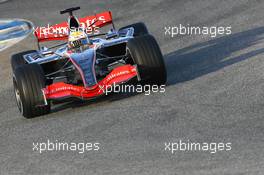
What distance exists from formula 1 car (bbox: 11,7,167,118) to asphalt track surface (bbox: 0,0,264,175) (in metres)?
0.28

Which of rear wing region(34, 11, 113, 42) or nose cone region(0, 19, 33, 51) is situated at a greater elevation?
rear wing region(34, 11, 113, 42)

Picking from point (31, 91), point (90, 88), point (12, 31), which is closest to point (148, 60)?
point (90, 88)

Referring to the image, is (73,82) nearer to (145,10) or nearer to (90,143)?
(90,143)

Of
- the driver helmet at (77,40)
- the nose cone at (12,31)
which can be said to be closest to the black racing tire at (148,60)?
the driver helmet at (77,40)

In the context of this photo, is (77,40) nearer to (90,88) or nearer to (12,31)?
Answer: (90,88)

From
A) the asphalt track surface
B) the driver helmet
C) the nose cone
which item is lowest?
the nose cone

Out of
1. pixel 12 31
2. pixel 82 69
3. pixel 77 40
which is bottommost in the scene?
pixel 12 31

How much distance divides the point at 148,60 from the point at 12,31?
9473 mm

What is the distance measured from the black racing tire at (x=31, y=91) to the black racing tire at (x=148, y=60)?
1.37 metres

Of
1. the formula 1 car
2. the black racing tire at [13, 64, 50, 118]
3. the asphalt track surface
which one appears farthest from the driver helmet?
the black racing tire at [13, 64, 50, 118]

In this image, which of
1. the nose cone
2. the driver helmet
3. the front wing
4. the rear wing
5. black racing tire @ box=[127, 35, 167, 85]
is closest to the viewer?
the front wing

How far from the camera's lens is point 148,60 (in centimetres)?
1225

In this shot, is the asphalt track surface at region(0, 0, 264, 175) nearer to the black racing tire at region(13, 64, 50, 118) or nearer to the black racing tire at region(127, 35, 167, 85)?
the black racing tire at region(13, 64, 50, 118)

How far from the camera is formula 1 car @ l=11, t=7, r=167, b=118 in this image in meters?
12.1
